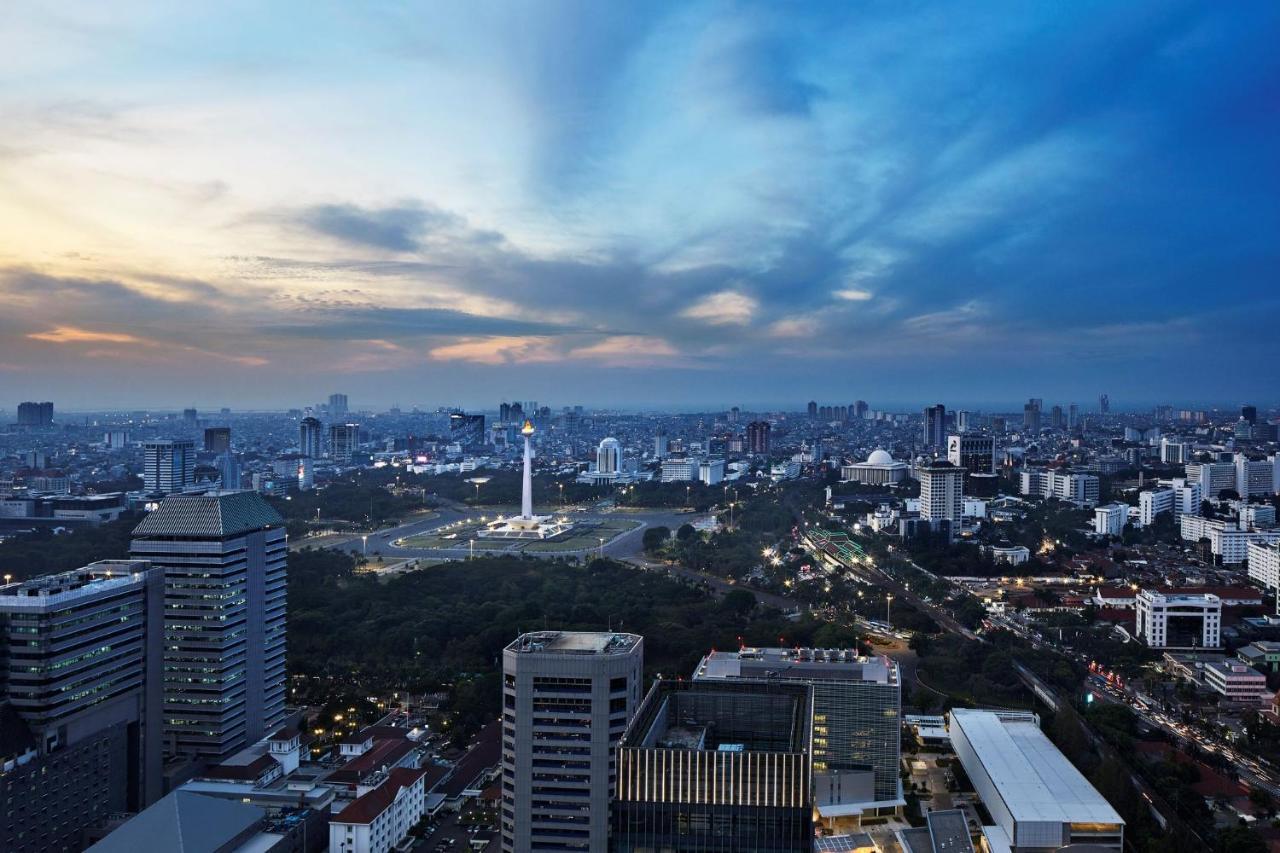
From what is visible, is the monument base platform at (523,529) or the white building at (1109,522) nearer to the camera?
the white building at (1109,522)

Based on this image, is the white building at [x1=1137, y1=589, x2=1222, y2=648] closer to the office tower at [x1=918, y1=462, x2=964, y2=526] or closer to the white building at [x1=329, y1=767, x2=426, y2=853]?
the office tower at [x1=918, y1=462, x2=964, y2=526]

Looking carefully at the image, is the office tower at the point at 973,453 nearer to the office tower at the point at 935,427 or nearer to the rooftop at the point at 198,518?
the office tower at the point at 935,427

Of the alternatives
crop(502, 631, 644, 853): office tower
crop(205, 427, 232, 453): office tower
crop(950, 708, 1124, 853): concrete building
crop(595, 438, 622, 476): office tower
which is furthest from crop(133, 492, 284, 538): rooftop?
crop(205, 427, 232, 453): office tower

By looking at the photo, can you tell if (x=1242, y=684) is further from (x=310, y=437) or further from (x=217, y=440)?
(x=310, y=437)

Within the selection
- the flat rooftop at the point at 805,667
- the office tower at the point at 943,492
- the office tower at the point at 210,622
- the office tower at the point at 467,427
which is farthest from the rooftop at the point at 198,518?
the office tower at the point at 467,427

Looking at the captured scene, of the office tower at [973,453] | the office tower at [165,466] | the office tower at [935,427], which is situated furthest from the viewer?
the office tower at [935,427]

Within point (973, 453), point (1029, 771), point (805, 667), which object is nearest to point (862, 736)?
point (805, 667)
